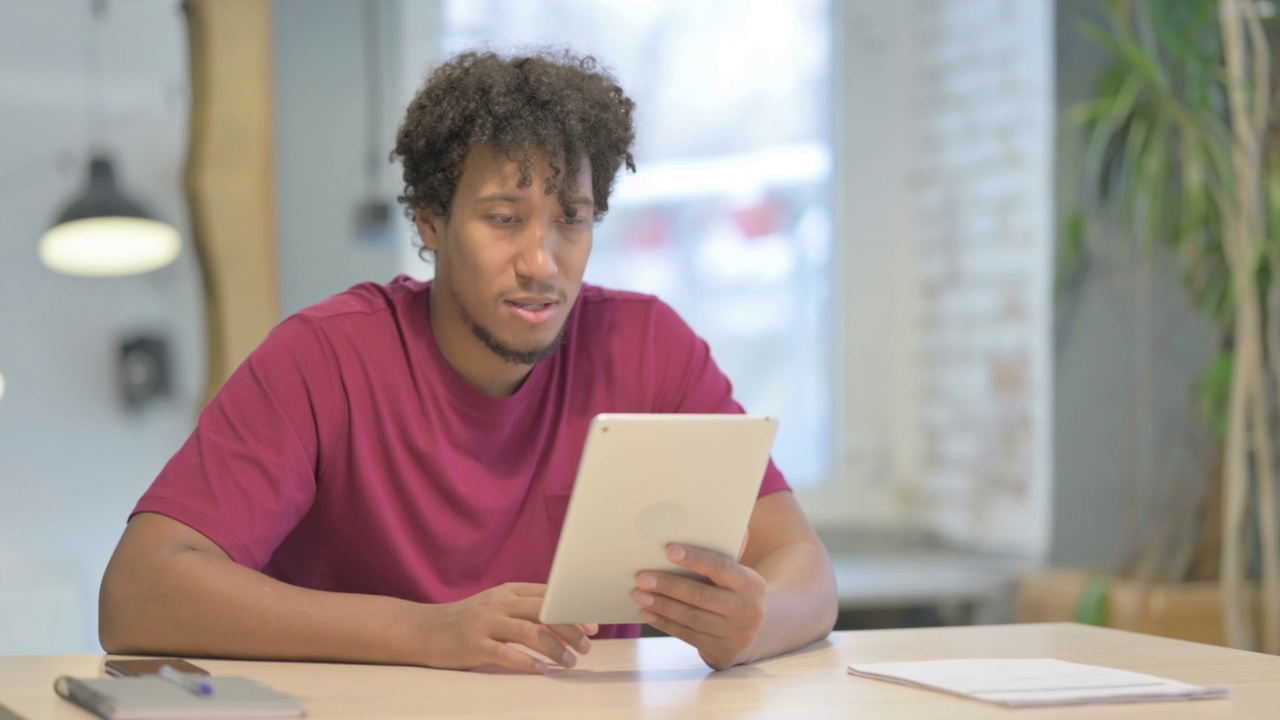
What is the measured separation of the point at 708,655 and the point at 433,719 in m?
0.33

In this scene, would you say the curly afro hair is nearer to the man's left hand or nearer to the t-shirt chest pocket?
the t-shirt chest pocket

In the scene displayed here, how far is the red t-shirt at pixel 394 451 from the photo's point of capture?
1535mm

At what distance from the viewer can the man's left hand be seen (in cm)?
126

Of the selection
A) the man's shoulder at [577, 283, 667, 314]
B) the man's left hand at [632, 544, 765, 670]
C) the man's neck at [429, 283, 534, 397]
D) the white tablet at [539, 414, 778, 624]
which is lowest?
the man's left hand at [632, 544, 765, 670]

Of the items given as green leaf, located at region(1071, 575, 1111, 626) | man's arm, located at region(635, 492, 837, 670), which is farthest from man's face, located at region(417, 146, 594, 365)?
green leaf, located at region(1071, 575, 1111, 626)

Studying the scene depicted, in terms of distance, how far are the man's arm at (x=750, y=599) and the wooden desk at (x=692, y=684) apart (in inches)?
0.9

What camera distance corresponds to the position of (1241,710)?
1156mm

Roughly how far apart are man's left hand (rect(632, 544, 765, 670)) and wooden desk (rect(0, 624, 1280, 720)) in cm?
4

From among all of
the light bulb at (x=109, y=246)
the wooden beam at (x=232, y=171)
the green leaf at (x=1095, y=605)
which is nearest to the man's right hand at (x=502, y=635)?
the wooden beam at (x=232, y=171)

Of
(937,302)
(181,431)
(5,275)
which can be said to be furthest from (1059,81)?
(5,275)

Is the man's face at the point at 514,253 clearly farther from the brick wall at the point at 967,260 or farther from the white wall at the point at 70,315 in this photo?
the brick wall at the point at 967,260

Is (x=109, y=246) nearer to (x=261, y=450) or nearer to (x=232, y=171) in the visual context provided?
(x=232, y=171)

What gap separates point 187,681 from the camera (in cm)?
112

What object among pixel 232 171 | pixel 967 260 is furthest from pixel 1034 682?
pixel 967 260
